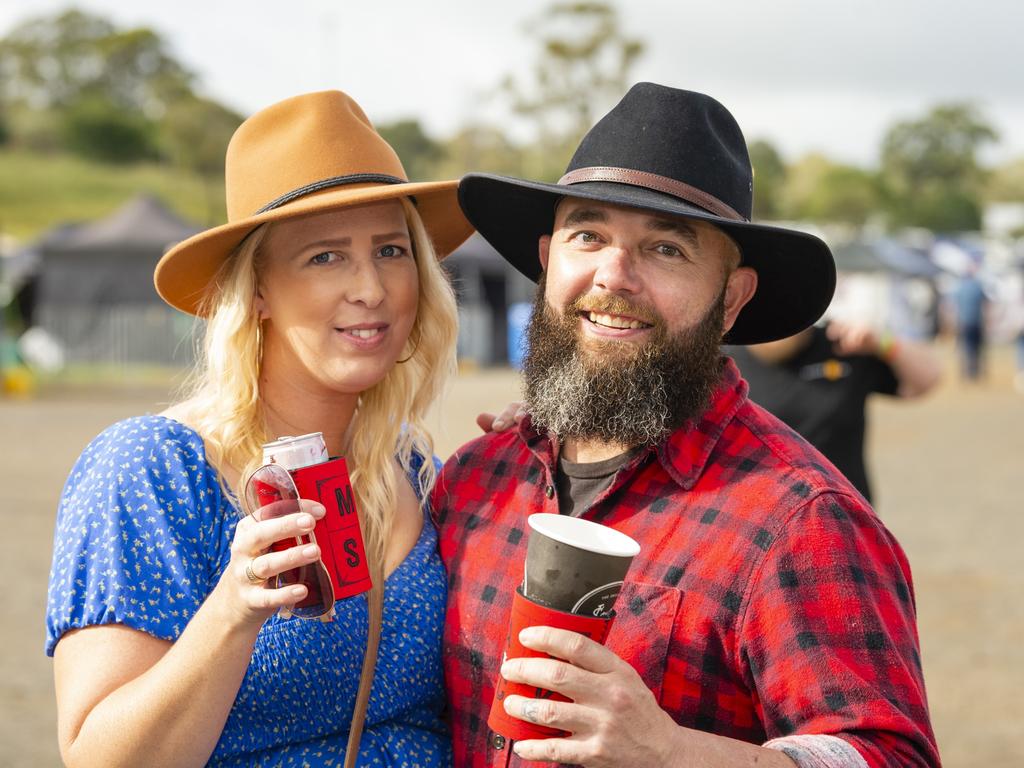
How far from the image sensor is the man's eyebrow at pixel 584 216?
94.7 inches

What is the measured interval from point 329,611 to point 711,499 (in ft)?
2.63

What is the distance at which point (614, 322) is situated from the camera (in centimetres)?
239

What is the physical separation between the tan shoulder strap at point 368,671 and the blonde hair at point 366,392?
0.04 m

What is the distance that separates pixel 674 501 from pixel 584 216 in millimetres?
662

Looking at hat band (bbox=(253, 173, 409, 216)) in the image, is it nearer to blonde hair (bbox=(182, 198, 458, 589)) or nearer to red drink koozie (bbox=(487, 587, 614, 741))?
blonde hair (bbox=(182, 198, 458, 589))

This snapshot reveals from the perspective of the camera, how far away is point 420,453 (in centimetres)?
300

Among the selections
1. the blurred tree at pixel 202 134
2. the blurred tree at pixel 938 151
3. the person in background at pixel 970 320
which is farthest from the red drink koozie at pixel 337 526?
the blurred tree at pixel 938 151

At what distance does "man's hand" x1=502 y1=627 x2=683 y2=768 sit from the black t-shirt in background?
3.70 m

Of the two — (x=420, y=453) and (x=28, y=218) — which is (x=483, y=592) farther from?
(x=28, y=218)

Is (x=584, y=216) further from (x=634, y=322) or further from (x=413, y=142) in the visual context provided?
(x=413, y=142)

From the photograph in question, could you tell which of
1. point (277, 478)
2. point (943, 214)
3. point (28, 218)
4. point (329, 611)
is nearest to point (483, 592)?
point (329, 611)

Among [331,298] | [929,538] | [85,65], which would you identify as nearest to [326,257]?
[331,298]

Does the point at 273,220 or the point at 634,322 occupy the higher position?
the point at 273,220

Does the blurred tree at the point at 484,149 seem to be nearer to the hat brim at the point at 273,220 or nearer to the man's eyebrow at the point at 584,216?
the hat brim at the point at 273,220
